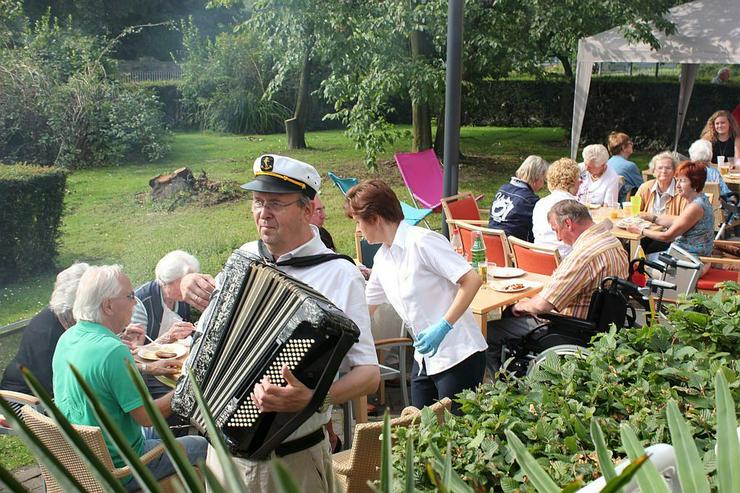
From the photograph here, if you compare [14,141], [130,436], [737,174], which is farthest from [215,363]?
[737,174]

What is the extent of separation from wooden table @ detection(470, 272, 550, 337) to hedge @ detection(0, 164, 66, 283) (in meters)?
4.66

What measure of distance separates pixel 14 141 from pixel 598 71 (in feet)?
49.3

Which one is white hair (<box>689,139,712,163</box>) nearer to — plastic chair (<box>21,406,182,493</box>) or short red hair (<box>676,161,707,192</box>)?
short red hair (<box>676,161,707,192</box>)

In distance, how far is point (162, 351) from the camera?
4340 mm

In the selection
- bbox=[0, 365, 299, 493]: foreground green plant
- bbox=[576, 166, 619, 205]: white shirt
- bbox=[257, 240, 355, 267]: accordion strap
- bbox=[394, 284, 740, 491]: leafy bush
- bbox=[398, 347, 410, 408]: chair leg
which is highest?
bbox=[0, 365, 299, 493]: foreground green plant

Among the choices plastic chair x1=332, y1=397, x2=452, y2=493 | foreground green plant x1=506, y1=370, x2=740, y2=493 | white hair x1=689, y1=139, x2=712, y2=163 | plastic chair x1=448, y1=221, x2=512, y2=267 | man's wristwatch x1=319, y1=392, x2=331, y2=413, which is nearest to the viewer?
foreground green plant x1=506, y1=370, x2=740, y2=493

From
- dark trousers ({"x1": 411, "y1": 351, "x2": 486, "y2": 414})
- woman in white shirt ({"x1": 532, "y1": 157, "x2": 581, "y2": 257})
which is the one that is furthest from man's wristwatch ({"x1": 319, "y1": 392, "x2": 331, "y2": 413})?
woman in white shirt ({"x1": 532, "y1": 157, "x2": 581, "y2": 257})

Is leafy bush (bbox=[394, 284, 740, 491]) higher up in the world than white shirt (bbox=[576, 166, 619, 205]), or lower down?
higher up

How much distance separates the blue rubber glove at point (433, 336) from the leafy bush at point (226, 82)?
9.96 m

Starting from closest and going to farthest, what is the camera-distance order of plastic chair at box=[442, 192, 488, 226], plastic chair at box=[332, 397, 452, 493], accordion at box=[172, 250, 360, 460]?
accordion at box=[172, 250, 360, 460]
plastic chair at box=[332, 397, 452, 493]
plastic chair at box=[442, 192, 488, 226]

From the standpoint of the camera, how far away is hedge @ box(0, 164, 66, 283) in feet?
25.0

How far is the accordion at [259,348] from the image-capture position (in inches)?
94.2

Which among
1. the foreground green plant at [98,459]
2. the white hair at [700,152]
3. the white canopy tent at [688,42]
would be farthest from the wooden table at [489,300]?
the white canopy tent at [688,42]

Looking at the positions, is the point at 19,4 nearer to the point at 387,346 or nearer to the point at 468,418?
the point at 387,346
